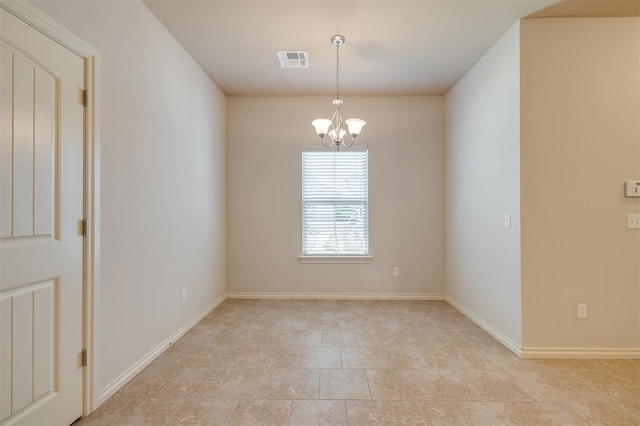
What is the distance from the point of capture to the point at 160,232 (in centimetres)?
260

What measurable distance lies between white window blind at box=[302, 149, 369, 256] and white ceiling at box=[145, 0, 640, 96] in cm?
100

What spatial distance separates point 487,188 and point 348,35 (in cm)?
202

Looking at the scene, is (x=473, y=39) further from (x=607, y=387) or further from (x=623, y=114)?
(x=607, y=387)

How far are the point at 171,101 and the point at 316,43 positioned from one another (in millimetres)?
1454

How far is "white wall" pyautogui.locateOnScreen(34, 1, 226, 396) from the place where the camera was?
1961 mm

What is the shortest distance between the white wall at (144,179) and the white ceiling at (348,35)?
329 mm

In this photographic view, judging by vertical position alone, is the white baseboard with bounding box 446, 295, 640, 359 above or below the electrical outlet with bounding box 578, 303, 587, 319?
below

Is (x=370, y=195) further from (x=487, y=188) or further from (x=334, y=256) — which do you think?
(x=487, y=188)

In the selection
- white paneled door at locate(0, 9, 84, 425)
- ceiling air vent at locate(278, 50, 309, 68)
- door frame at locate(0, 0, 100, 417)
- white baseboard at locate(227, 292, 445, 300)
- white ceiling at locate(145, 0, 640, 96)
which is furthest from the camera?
white baseboard at locate(227, 292, 445, 300)

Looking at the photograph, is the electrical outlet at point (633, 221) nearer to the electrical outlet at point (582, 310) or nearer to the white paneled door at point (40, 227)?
the electrical outlet at point (582, 310)

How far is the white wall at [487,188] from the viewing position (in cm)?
267

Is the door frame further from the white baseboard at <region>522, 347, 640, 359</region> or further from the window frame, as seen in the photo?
the white baseboard at <region>522, 347, 640, 359</region>

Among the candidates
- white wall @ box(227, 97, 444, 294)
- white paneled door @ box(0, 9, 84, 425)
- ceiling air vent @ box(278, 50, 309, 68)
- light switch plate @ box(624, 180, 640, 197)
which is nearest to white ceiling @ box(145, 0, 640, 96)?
ceiling air vent @ box(278, 50, 309, 68)

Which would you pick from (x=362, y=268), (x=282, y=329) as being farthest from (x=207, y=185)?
(x=362, y=268)
